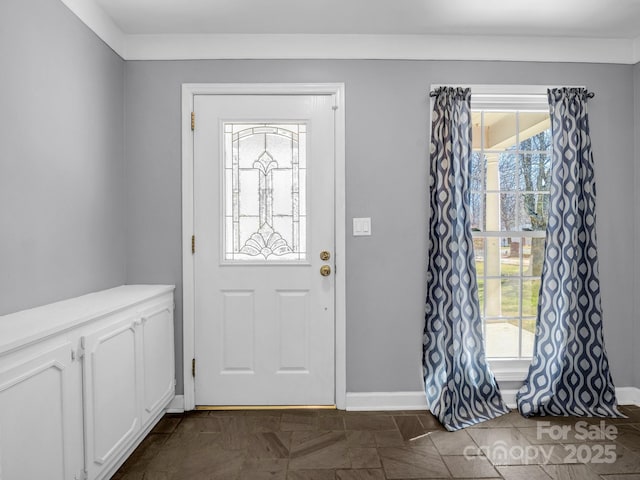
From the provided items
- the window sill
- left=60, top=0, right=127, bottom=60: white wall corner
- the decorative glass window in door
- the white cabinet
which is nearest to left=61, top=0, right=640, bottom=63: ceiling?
left=60, top=0, right=127, bottom=60: white wall corner

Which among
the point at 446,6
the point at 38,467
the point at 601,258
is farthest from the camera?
the point at 601,258

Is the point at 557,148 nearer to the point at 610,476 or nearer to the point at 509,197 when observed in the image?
the point at 509,197

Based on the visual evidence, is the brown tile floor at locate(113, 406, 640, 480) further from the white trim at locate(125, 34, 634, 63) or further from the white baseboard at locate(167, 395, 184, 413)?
the white trim at locate(125, 34, 634, 63)

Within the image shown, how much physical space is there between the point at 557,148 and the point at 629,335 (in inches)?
54.4

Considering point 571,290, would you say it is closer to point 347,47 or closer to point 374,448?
point 374,448

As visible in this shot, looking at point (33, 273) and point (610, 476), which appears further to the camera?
point (610, 476)

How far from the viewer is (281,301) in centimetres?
281

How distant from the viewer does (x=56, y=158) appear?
80.9 inches

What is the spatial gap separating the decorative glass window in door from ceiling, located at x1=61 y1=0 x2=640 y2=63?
518 mm

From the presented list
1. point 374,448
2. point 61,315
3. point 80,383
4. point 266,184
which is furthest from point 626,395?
point 61,315

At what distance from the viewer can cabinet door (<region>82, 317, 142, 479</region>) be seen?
68.9 inches

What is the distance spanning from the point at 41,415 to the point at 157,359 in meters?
1.01

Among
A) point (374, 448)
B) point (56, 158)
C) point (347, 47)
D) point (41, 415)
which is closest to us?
point (41, 415)

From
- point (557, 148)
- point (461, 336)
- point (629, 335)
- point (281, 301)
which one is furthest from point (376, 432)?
point (557, 148)
